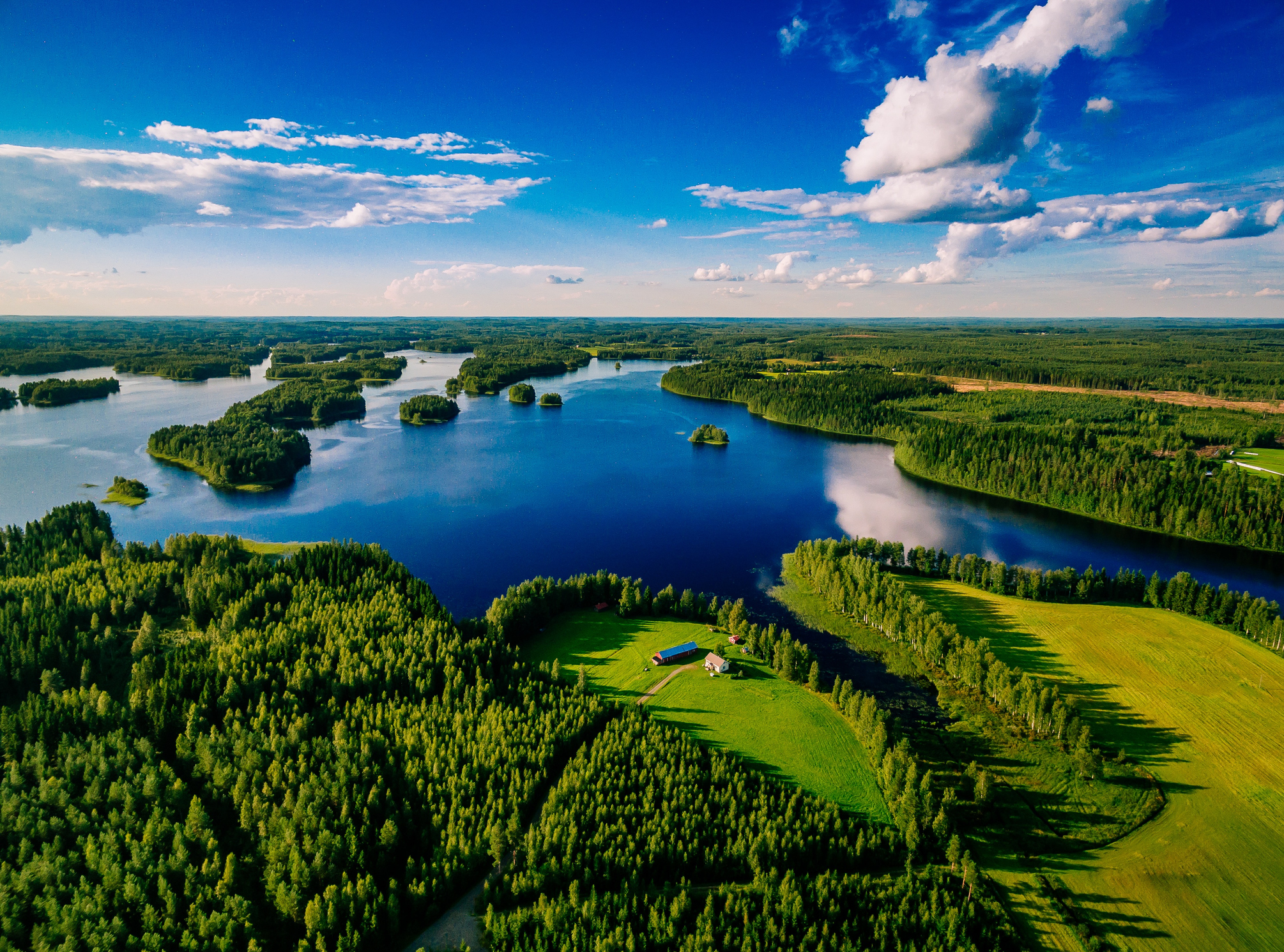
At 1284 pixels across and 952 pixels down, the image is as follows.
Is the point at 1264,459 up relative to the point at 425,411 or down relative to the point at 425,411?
down

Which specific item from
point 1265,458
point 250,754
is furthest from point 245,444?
point 1265,458

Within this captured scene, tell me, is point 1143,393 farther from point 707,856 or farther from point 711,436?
point 707,856

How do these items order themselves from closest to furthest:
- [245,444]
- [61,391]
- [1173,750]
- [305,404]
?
[1173,750], [245,444], [305,404], [61,391]

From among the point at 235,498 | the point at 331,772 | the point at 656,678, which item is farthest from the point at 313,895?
the point at 235,498

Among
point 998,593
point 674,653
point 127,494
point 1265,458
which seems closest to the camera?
point 674,653

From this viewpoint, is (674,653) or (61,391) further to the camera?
(61,391)

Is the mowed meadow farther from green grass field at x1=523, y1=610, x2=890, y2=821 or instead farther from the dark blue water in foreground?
the dark blue water in foreground

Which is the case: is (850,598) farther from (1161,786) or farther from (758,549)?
(1161,786)

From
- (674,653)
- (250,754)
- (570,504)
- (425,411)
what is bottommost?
(674,653)
